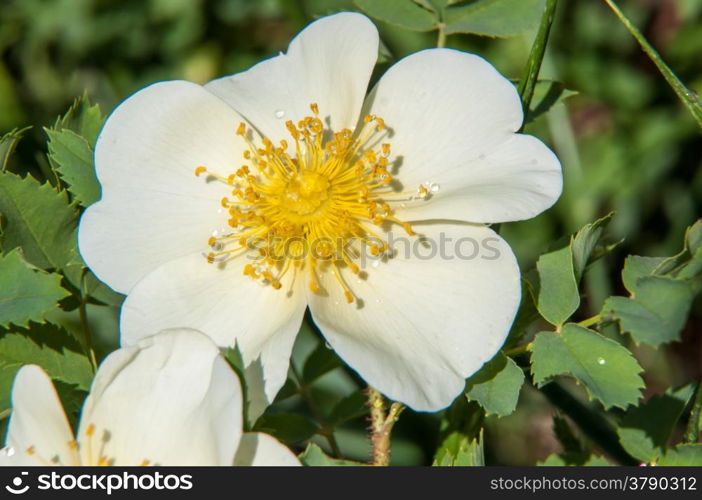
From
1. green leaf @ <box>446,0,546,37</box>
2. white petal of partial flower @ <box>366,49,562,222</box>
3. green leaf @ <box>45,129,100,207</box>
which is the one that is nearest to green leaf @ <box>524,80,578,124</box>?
green leaf @ <box>446,0,546,37</box>

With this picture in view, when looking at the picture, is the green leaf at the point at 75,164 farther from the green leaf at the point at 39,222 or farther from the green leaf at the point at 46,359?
the green leaf at the point at 46,359

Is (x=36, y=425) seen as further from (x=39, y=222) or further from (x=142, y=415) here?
(x=39, y=222)

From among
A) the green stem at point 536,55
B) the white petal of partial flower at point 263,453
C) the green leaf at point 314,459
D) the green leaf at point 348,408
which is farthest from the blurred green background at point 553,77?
the white petal of partial flower at point 263,453

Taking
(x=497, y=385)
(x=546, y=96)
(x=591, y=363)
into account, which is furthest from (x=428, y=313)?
(x=546, y=96)

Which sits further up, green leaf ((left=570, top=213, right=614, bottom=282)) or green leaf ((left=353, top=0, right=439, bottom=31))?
green leaf ((left=353, top=0, right=439, bottom=31))

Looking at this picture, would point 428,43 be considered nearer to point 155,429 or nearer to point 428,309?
point 428,309

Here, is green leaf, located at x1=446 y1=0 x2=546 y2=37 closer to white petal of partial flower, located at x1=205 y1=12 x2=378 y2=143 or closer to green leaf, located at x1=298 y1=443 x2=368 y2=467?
white petal of partial flower, located at x1=205 y1=12 x2=378 y2=143
